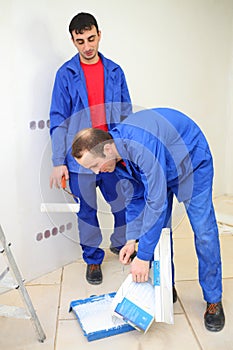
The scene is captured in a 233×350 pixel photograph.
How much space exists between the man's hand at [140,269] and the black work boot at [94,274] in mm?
561

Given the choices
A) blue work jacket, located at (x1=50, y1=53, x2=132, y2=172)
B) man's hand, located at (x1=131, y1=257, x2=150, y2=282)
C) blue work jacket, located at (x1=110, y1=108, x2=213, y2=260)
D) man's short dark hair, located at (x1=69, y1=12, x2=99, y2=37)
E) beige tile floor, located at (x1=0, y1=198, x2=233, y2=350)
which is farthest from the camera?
blue work jacket, located at (x1=50, y1=53, x2=132, y2=172)

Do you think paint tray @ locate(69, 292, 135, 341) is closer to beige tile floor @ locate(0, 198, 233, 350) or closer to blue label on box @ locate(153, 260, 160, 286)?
beige tile floor @ locate(0, 198, 233, 350)

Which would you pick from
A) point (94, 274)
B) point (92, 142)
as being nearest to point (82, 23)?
point (92, 142)

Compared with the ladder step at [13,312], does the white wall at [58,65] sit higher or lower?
higher

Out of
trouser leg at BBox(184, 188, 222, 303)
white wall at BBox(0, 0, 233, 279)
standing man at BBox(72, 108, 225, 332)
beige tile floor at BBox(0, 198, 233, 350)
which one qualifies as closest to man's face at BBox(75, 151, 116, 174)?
standing man at BBox(72, 108, 225, 332)

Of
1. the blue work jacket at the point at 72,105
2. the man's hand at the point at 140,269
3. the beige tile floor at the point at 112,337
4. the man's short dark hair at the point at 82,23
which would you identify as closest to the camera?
the man's hand at the point at 140,269

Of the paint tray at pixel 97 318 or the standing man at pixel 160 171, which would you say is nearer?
the standing man at pixel 160 171

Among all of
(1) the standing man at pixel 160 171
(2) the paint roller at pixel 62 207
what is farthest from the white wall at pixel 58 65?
(1) the standing man at pixel 160 171

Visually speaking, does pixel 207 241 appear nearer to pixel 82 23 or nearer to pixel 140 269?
pixel 140 269

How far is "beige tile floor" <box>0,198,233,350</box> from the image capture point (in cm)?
168

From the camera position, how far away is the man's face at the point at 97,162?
1.51m

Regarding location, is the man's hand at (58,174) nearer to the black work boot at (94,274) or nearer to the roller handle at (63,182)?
the roller handle at (63,182)

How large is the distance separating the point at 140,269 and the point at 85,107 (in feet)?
2.62

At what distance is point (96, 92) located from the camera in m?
2.00
